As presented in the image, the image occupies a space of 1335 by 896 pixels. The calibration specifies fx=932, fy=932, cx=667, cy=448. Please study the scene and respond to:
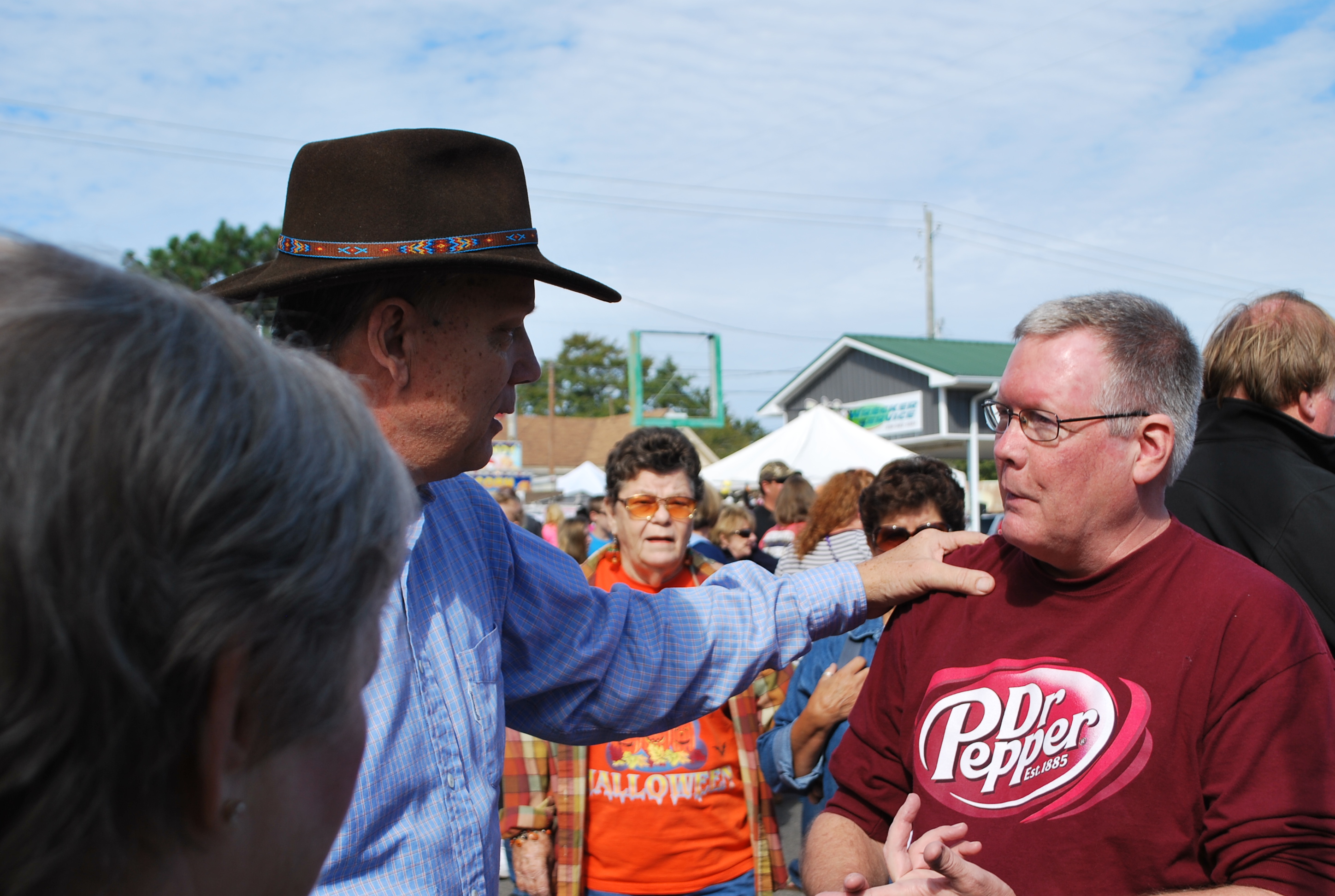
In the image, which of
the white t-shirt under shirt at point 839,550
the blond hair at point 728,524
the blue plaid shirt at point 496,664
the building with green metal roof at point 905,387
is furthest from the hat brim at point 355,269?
the building with green metal roof at point 905,387

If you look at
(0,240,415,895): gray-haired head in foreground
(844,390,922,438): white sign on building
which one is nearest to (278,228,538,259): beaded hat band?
(0,240,415,895): gray-haired head in foreground

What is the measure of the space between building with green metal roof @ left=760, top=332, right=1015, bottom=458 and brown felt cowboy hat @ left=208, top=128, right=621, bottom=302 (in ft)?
68.7

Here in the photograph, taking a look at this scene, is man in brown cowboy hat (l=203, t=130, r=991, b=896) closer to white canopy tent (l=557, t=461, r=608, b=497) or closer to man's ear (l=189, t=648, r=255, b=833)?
man's ear (l=189, t=648, r=255, b=833)

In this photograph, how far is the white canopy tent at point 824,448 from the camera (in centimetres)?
1117

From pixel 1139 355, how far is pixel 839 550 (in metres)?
3.35

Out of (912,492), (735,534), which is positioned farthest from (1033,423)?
(735,534)

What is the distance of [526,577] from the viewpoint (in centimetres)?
195

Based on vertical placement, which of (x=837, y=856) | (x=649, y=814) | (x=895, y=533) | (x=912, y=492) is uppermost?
(x=912, y=492)

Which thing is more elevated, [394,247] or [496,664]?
[394,247]

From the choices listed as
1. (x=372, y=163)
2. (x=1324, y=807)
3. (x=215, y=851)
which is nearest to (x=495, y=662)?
(x=372, y=163)

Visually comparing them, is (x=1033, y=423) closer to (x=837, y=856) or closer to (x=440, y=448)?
(x=837, y=856)

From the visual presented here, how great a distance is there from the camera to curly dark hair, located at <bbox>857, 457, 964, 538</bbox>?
11.1 feet

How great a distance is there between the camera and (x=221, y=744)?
0.65 metres

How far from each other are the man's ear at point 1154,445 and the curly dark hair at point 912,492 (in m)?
1.45
